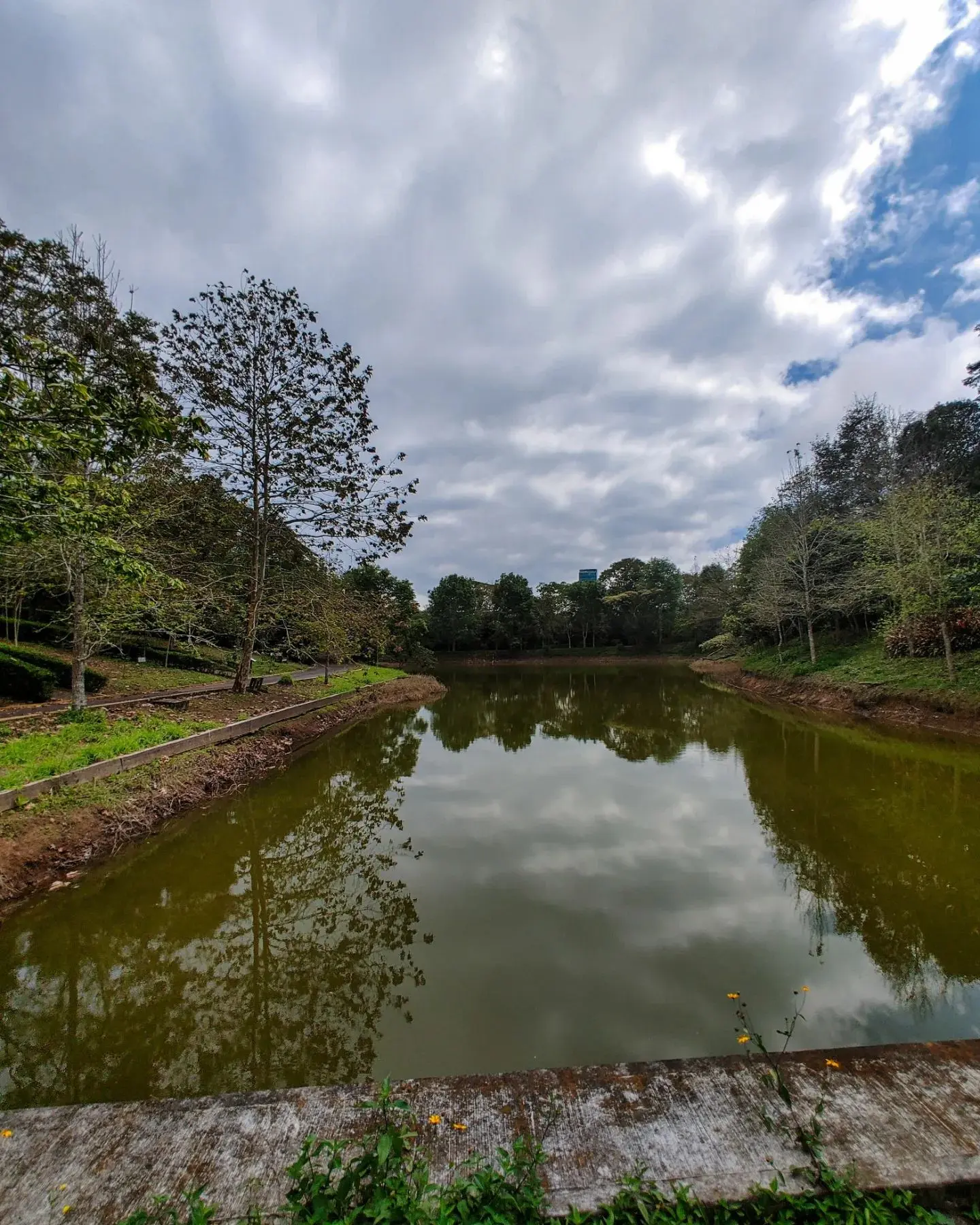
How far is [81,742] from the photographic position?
7141 mm

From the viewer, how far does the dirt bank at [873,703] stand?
11133mm

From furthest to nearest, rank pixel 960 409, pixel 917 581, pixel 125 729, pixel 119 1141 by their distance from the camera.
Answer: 1. pixel 960 409
2. pixel 917 581
3. pixel 125 729
4. pixel 119 1141

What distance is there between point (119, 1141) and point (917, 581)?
17376 mm

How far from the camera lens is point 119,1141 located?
72.7 inches

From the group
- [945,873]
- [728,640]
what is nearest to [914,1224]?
[945,873]

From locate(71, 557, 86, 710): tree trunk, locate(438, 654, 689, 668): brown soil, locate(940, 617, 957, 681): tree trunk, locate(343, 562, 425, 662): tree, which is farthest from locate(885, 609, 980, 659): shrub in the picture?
locate(438, 654, 689, 668): brown soil

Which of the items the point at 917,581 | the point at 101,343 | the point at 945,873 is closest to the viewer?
the point at 945,873

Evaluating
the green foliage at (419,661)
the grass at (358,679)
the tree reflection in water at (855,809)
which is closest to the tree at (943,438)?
the tree reflection in water at (855,809)

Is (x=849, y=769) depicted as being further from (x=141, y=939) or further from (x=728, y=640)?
(x=728, y=640)

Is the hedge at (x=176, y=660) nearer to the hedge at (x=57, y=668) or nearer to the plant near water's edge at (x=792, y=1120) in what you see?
the hedge at (x=57, y=668)

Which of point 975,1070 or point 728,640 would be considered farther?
point 728,640

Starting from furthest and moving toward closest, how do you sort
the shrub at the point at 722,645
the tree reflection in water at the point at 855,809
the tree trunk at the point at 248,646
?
the shrub at the point at 722,645
the tree trunk at the point at 248,646
the tree reflection in water at the point at 855,809

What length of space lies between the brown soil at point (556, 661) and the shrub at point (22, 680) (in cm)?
3500

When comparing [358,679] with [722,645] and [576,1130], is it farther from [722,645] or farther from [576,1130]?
[722,645]
